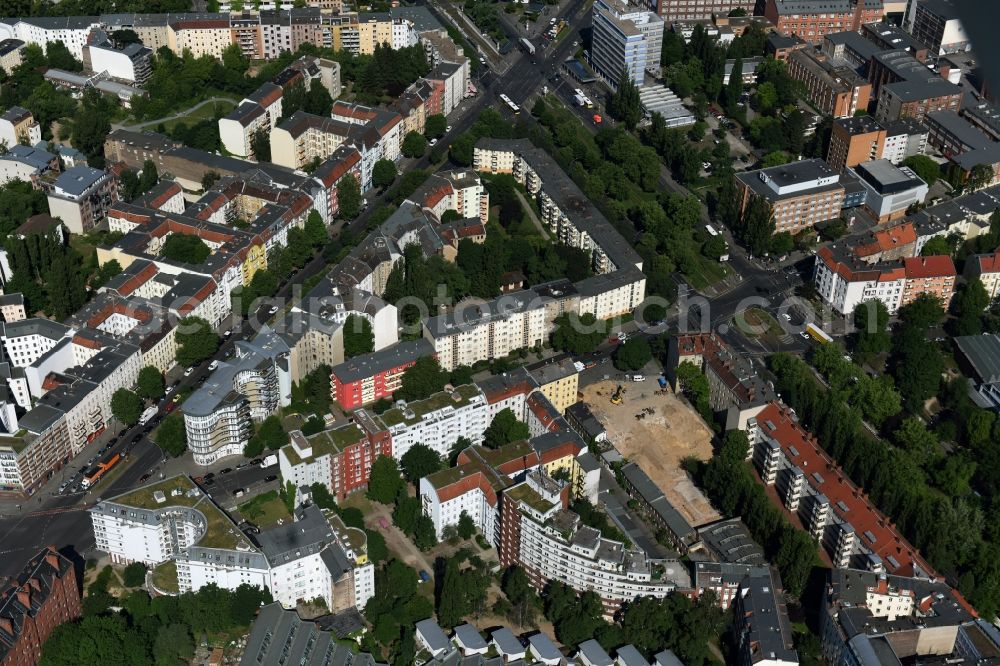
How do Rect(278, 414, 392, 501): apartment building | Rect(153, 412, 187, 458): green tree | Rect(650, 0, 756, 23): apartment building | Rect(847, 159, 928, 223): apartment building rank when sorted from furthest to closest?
Rect(650, 0, 756, 23): apartment building
Rect(847, 159, 928, 223): apartment building
Rect(153, 412, 187, 458): green tree
Rect(278, 414, 392, 501): apartment building

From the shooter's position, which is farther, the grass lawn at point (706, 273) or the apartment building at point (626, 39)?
the apartment building at point (626, 39)

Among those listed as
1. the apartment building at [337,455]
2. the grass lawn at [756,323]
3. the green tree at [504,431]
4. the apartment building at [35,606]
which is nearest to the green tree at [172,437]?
the apartment building at [337,455]

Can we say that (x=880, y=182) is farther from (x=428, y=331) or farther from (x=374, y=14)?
(x=374, y=14)

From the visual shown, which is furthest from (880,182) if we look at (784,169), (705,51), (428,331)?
(428,331)

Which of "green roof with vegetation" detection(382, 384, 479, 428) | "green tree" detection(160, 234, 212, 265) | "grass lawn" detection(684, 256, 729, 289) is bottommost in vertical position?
"grass lawn" detection(684, 256, 729, 289)

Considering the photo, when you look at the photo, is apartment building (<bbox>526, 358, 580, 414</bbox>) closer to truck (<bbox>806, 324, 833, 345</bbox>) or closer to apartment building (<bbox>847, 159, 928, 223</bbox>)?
truck (<bbox>806, 324, 833, 345</bbox>)

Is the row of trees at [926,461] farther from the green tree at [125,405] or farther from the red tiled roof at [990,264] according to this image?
the green tree at [125,405]

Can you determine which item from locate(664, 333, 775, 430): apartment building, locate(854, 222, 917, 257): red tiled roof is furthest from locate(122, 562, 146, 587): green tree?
locate(854, 222, 917, 257): red tiled roof
